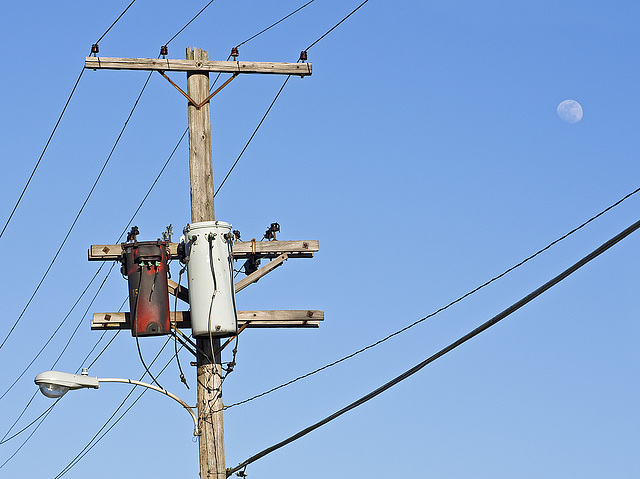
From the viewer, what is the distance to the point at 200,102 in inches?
481

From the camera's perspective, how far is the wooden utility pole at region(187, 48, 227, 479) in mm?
11172

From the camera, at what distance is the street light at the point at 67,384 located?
11.2 meters

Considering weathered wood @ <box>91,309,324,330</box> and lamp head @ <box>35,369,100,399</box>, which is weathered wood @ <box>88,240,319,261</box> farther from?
lamp head @ <box>35,369,100,399</box>

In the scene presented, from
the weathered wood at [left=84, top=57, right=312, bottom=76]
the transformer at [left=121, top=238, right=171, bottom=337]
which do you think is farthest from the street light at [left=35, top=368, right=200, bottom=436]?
the weathered wood at [left=84, top=57, right=312, bottom=76]

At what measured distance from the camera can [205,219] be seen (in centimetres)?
1183

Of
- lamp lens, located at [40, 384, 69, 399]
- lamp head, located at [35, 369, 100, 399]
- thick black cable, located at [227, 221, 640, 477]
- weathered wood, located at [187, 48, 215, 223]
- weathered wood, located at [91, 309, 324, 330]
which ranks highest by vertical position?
weathered wood, located at [187, 48, 215, 223]

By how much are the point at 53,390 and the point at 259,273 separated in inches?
101

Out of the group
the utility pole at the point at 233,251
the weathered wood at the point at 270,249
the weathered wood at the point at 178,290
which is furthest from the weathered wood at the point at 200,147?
the weathered wood at the point at 178,290

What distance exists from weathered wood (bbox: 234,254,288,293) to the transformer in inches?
33.2

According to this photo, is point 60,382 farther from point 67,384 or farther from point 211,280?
point 211,280

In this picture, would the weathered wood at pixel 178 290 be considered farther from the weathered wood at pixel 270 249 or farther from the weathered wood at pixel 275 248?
the weathered wood at pixel 275 248

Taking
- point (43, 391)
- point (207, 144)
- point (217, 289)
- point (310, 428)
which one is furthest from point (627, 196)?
point (43, 391)

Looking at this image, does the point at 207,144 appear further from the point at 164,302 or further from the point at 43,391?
the point at 43,391

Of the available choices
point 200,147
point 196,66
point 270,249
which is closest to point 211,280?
point 270,249
